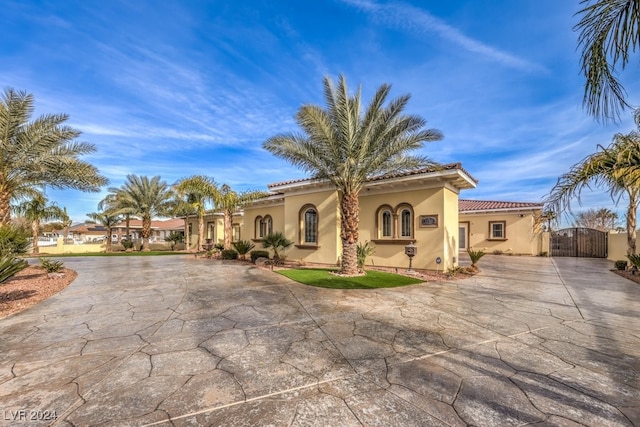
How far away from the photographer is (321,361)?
395 cm

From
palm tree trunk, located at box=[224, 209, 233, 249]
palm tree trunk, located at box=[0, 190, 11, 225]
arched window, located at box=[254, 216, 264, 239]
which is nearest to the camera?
palm tree trunk, located at box=[0, 190, 11, 225]

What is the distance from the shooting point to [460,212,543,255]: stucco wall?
2111 cm

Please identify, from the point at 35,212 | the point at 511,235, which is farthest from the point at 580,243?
the point at 35,212

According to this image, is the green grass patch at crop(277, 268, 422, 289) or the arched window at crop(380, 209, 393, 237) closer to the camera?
the green grass patch at crop(277, 268, 422, 289)

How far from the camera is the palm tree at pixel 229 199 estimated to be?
1859cm

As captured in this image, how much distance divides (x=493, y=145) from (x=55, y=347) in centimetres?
2408

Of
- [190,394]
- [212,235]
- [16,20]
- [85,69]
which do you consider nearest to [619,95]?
[190,394]

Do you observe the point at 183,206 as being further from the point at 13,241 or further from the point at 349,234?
the point at 349,234

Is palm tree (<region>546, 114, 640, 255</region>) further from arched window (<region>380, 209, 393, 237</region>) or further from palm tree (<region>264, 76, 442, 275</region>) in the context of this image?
arched window (<region>380, 209, 393, 237</region>)

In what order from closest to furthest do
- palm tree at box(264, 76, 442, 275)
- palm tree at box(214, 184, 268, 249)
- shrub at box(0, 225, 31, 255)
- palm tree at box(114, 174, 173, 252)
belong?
shrub at box(0, 225, 31, 255) → palm tree at box(264, 76, 442, 275) → palm tree at box(214, 184, 268, 249) → palm tree at box(114, 174, 173, 252)

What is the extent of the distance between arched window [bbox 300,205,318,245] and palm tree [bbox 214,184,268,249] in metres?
4.27

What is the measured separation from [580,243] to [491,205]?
6997mm

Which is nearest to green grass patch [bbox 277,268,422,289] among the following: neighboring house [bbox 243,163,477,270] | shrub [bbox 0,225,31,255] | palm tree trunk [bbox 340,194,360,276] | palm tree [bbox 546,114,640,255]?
palm tree trunk [bbox 340,194,360,276]

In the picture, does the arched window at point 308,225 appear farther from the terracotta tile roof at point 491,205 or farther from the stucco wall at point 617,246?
the stucco wall at point 617,246
